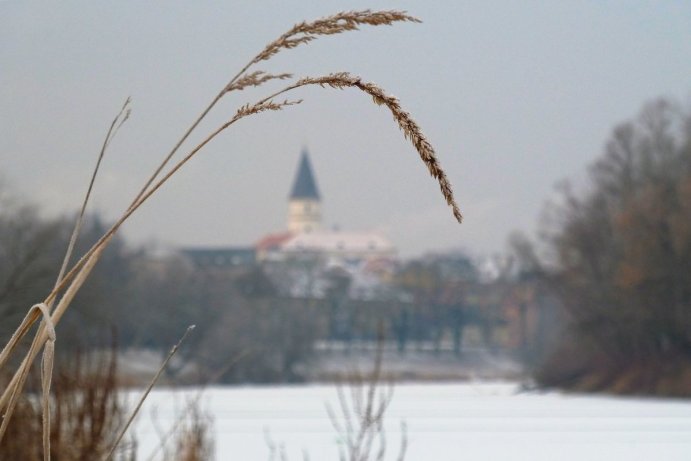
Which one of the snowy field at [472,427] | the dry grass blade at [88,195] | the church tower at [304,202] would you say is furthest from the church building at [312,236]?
the dry grass blade at [88,195]

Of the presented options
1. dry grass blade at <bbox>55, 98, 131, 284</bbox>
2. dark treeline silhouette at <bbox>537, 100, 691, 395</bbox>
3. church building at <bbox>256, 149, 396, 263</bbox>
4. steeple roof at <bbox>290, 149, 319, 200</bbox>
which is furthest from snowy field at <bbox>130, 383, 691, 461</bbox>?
steeple roof at <bbox>290, 149, 319, 200</bbox>

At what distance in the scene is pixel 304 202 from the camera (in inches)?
5969

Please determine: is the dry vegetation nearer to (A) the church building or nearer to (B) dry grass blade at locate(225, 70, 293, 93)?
(B) dry grass blade at locate(225, 70, 293, 93)

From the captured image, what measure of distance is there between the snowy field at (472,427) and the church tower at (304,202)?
378 ft

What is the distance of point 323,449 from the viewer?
15898 millimetres

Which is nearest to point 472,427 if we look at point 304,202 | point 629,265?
point 629,265

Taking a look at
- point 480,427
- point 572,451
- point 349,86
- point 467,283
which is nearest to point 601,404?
point 480,427

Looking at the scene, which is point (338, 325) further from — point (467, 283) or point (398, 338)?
point (467, 283)

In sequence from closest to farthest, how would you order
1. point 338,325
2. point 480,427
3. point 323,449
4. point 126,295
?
point 323,449
point 480,427
point 126,295
point 338,325

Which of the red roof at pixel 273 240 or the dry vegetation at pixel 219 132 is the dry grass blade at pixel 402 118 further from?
the red roof at pixel 273 240

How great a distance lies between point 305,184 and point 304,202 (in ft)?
6.76

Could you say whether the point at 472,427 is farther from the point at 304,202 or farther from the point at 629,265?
the point at 304,202

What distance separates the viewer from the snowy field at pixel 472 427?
1587cm

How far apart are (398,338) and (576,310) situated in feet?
93.7
